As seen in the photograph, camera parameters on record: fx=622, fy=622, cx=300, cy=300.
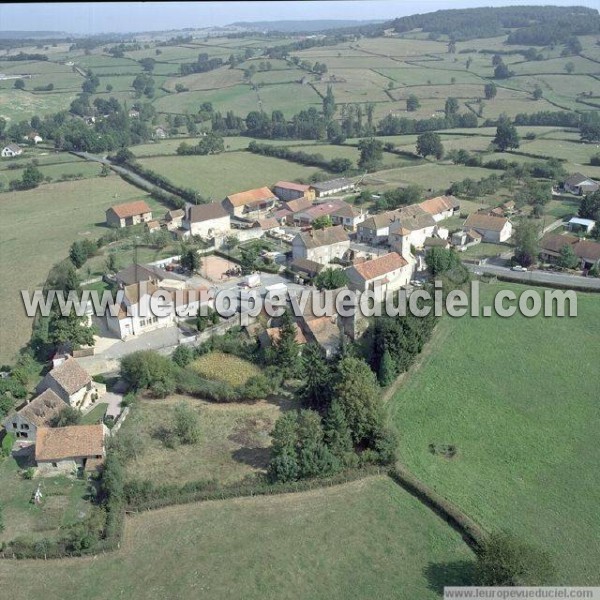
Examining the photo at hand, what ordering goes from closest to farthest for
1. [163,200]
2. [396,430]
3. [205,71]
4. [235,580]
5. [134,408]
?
[235,580] → [396,430] → [134,408] → [163,200] → [205,71]

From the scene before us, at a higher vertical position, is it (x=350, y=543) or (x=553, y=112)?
(x=553, y=112)

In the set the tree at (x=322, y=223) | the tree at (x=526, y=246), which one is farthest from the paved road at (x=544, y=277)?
the tree at (x=322, y=223)

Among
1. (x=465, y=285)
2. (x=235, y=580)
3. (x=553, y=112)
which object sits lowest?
(x=235, y=580)

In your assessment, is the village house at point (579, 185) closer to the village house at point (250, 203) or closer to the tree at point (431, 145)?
the tree at point (431, 145)

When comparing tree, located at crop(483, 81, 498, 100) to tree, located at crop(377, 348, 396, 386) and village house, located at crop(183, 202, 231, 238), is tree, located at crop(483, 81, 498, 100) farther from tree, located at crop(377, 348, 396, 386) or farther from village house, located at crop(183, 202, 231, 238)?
tree, located at crop(377, 348, 396, 386)

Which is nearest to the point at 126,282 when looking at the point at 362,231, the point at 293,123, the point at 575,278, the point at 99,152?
the point at 362,231

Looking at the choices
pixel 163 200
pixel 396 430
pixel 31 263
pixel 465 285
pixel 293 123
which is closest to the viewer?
pixel 396 430

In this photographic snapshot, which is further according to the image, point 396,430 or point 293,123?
point 293,123

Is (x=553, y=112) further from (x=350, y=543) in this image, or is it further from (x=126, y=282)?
(x=350, y=543)

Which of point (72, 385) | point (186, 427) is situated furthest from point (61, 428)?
point (186, 427)
